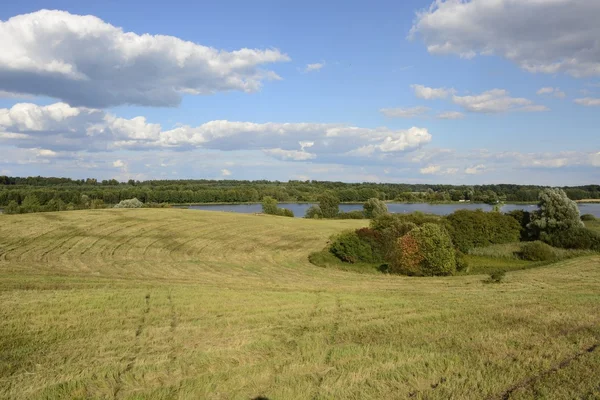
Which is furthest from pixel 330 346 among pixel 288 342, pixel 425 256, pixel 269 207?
pixel 269 207

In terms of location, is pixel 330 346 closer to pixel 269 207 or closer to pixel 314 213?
pixel 269 207

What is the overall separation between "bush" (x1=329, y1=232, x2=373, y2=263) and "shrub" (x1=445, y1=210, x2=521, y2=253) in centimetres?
1522

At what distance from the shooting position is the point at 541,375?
24.7 ft

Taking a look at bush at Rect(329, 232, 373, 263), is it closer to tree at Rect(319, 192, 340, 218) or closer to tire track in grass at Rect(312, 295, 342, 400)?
tire track in grass at Rect(312, 295, 342, 400)

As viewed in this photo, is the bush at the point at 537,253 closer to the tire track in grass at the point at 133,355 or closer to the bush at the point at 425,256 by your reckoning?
the bush at the point at 425,256

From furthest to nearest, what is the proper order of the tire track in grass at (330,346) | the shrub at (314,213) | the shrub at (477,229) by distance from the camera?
the shrub at (314,213) < the shrub at (477,229) < the tire track in grass at (330,346)

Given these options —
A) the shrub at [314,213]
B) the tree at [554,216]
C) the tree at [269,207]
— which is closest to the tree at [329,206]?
the shrub at [314,213]

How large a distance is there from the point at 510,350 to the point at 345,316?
4.94 m

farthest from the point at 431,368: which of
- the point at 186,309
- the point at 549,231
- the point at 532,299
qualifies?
the point at 549,231

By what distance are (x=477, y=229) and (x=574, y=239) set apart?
10.4 m

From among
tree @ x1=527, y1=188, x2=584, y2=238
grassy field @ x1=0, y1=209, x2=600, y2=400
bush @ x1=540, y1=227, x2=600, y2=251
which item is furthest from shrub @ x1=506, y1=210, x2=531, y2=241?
grassy field @ x1=0, y1=209, x2=600, y2=400

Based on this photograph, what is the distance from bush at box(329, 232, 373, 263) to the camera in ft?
131

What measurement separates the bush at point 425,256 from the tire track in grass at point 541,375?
24.7 m

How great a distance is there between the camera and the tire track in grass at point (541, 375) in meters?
6.76
